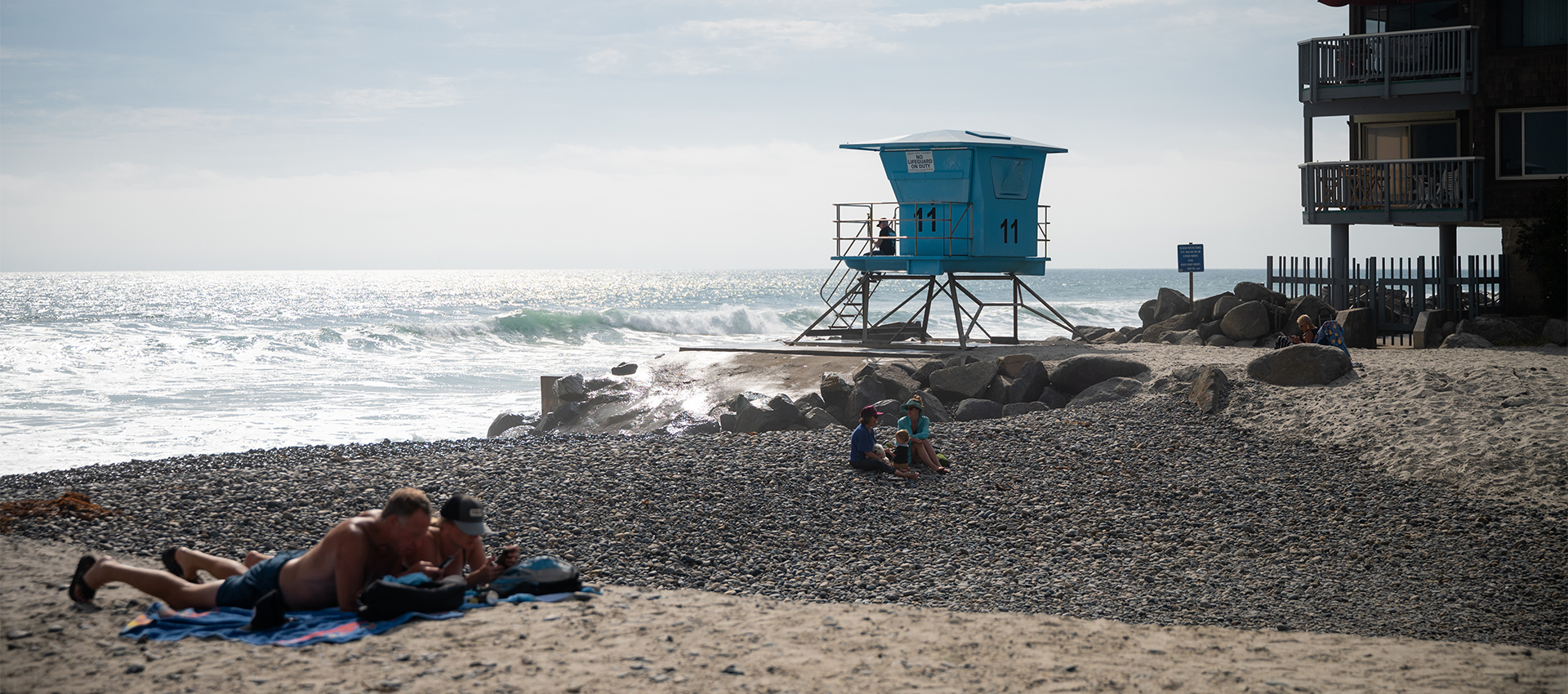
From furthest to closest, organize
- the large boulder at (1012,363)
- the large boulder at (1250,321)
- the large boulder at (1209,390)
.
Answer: the large boulder at (1250,321), the large boulder at (1012,363), the large boulder at (1209,390)

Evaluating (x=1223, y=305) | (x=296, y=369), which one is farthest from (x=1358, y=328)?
(x=296, y=369)

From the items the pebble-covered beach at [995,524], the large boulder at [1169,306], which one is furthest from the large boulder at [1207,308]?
the pebble-covered beach at [995,524]

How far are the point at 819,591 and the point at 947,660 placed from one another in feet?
6.40

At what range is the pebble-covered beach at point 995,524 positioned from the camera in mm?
7367

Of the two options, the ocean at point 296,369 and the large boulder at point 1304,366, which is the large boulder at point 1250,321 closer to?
the large boulder at point 1304,366

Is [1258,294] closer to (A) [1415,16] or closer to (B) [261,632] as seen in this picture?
(A) [1415,16]

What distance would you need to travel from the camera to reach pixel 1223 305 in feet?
68.1

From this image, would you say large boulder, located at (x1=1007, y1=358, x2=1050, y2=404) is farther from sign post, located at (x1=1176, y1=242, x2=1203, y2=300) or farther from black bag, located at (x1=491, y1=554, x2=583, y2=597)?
black bag, located at (x1=491, y1=554, x2=583, y2=597)

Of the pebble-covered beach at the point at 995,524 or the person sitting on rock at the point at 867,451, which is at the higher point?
the person sitting on rock at the point at 867,451

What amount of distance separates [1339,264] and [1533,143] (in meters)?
3.81

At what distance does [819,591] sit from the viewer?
7547 mm

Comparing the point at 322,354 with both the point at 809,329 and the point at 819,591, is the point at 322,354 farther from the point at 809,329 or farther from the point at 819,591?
the point at 819,591

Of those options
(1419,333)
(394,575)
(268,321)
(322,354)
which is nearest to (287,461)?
(394,575)

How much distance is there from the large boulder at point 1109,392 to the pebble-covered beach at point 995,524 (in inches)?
84.7
